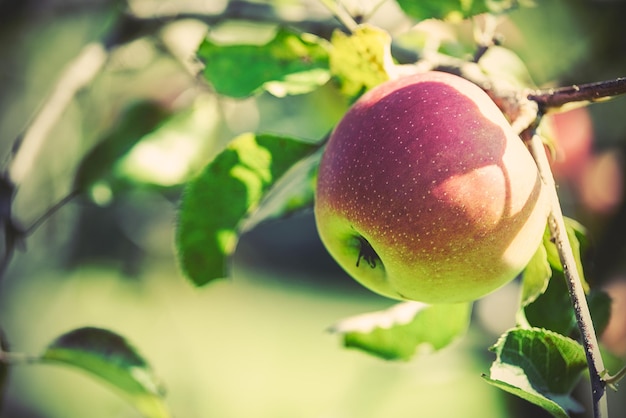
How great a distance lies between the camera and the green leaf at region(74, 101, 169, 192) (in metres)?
0.91

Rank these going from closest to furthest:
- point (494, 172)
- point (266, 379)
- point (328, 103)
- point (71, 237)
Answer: point (494, 172) < point (328, 103) < point (71, 237) < point (266, 379)

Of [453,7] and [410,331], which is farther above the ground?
[453,7]

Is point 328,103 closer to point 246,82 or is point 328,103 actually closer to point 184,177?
point 184,177

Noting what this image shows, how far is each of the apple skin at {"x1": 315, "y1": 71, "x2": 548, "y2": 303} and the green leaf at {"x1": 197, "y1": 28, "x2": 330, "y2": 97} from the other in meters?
0.12

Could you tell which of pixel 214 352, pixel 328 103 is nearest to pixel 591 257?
pixel 328 103

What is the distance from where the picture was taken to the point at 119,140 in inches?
36.9

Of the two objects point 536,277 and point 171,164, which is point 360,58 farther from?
point 171,164

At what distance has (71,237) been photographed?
1541 mm

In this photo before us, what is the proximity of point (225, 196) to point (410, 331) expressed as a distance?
0.92 feet

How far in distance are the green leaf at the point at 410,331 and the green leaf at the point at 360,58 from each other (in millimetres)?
271

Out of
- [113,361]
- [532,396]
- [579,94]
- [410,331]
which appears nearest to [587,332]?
[532,396]

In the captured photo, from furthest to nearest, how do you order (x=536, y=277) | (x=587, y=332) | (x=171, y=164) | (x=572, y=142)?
(x=572, y=142) → (x=171, y=164) → (x=536, y=277) → (x=587, y=332)

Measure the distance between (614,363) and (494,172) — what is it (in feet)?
1.54

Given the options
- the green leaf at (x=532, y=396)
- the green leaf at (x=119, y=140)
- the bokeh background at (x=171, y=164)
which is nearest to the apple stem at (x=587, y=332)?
the green leaf at (x=532, y=396)
